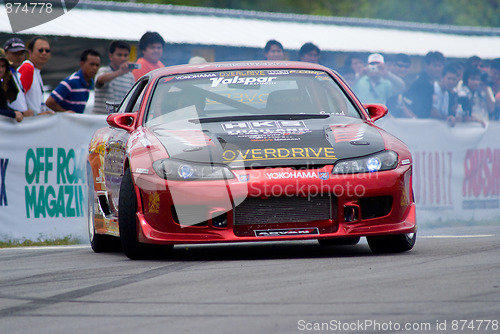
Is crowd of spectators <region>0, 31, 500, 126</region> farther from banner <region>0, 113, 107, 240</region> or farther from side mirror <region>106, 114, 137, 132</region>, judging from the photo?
side mirror <region>106, 114, 137, 132</region>

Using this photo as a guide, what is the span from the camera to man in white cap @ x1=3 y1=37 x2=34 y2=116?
35.9ft

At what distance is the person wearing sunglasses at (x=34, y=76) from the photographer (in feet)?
37.1

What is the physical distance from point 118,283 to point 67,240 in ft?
15.3

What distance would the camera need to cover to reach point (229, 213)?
6316 millimetres

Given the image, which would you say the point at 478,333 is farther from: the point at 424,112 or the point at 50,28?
the point at 50,28

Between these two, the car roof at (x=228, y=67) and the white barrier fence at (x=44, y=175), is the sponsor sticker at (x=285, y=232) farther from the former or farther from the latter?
the white barrier fence at (x=44, y=175)

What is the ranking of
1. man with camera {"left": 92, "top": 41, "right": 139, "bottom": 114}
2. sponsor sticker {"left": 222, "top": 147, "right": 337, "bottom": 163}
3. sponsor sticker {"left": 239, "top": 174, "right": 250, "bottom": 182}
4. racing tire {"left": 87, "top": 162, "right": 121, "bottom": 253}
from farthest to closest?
man with camera {"left": 92, "top": 41, "right": 139, "bottom": 114}
racing tire {"left": 87, "top": 162, "right": 121, "bottom": 253}
sponsor sticker {"left": 222, "top": 147, "right": 337, "bottom": 163}
sponsor sticker {"left": 239, "top": 174, "right": 250, "bottom": 182}

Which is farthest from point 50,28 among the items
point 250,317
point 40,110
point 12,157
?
point 250,317

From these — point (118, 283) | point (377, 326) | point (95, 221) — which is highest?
point (377, 326)

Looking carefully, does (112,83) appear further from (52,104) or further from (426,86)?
(426,86)

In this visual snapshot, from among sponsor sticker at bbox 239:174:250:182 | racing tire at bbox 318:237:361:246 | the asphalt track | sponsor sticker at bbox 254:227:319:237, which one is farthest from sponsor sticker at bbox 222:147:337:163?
racing tire at bbox 318:237:361:246

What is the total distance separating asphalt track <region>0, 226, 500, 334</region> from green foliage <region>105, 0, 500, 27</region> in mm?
45301

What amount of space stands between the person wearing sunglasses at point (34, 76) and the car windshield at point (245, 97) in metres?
3.95

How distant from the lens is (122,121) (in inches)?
294
